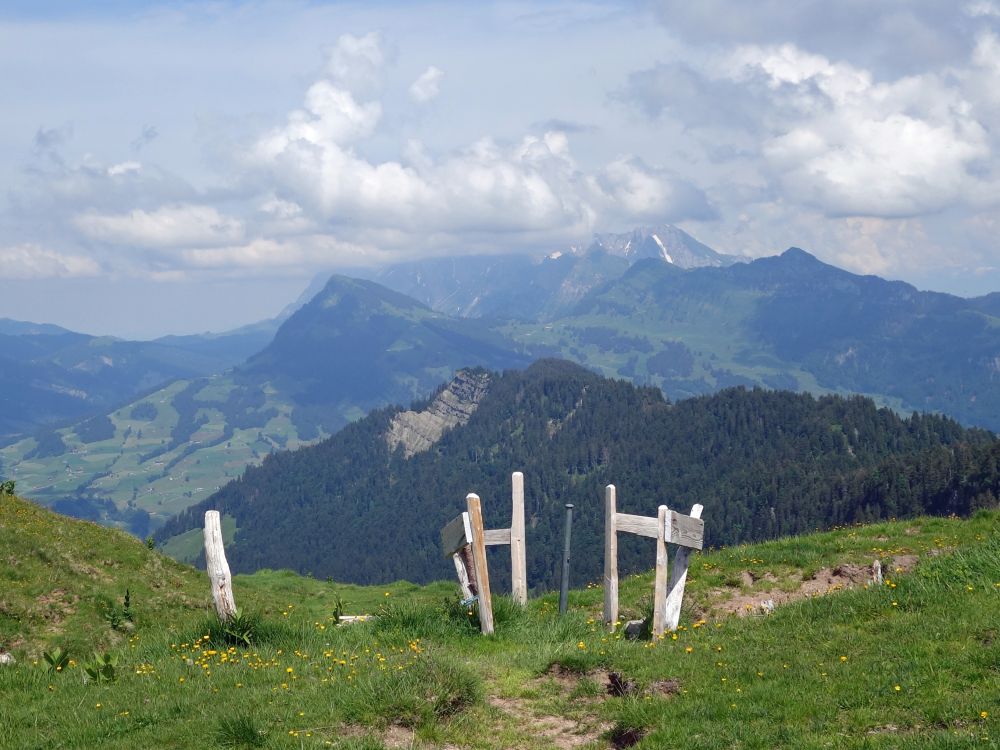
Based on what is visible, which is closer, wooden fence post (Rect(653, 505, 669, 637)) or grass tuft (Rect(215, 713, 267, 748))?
grass tuft (Rect(215, 713, 267, 748))

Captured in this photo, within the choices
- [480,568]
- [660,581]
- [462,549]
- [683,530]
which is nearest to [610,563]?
[660,581]

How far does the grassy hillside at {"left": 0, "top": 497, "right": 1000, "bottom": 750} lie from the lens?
1225cm

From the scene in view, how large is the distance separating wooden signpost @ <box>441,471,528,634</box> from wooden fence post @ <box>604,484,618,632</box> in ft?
6.16

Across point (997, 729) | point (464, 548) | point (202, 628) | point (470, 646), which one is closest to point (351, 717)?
point (470, 646)

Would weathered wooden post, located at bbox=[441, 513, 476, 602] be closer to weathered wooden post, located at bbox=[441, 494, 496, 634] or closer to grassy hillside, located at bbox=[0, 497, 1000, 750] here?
weathered wooden post, located at bbox=[441, 494, 496, 634]

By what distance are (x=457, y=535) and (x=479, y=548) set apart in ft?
3.14

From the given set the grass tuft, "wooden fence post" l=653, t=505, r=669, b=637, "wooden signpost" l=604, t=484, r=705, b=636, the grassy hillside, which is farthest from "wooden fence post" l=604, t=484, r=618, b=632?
the grass tuft

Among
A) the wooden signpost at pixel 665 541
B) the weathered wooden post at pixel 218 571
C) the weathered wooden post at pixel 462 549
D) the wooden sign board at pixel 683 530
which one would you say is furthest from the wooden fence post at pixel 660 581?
A: the weathered wooden post at pixel 218 571

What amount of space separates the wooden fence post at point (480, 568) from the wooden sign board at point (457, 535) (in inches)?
4.4

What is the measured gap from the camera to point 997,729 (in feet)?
35.6

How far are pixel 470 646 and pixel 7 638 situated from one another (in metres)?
13.9

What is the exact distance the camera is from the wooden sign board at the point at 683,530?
17.8 m

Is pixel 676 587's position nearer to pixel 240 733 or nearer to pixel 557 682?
pixel 557 682

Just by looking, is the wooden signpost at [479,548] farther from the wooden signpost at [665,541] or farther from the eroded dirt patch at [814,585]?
the eroded dirt patch at [814,585]
